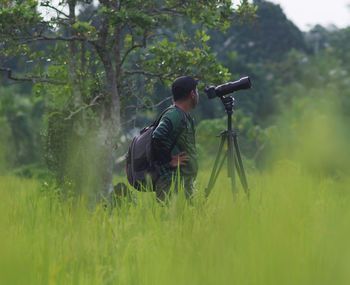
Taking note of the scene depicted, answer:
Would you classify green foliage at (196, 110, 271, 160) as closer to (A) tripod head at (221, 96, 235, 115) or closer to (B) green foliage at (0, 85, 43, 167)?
(B) green foliage at (0, 85, 43, 167)

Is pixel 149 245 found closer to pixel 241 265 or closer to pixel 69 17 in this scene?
pixel 241 265

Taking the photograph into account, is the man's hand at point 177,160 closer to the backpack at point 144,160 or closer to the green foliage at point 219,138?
the backpack at point 144,160

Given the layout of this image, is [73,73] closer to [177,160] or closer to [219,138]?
[177,160]

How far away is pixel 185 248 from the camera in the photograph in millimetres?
2424

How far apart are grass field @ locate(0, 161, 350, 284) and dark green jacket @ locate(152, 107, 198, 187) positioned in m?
0.53

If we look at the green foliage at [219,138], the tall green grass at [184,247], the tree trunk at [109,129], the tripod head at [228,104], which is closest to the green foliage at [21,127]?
the green foliage at [219,138]

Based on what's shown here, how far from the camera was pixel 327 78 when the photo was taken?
27734mm

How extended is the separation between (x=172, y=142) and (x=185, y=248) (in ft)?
5.04

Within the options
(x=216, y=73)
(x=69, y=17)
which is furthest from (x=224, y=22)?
(x=69, y=17)

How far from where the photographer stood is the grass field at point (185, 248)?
196 cm

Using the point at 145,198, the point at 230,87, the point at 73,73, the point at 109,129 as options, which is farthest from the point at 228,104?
the point at 73,73

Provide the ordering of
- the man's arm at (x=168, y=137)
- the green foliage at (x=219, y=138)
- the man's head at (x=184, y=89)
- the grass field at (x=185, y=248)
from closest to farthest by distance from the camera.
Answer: the grass field at (x=185, y=248), the man's arm at (x=168, y=137), the man's head at (x=184, y=89), the green foliage at (x=219, y=138)

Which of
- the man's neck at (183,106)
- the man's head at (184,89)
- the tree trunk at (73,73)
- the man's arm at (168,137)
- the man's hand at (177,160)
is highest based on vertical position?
the tree trunk at (73,73)

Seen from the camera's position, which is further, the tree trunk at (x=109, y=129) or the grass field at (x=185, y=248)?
the tree trunk at (x=109, y=129)
